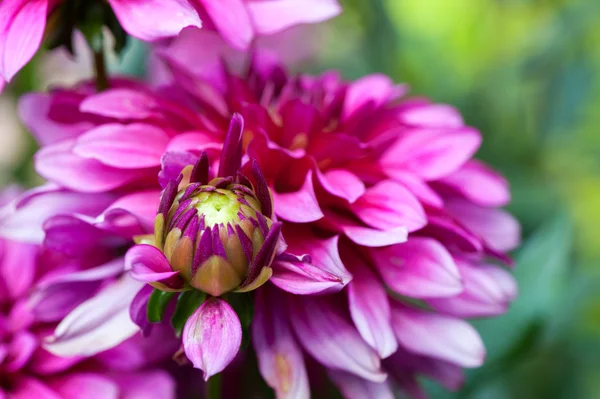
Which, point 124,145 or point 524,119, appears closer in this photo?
point 124,145

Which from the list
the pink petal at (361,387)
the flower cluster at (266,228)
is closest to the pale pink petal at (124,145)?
the flower cluster at (266,228)

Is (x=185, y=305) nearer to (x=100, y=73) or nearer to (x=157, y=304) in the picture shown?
(x=157, y=304)

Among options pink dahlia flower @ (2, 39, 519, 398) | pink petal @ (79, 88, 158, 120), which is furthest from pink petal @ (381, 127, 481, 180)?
pink petal @ (79, 88, 158, 120)

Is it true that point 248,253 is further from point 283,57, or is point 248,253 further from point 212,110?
point 283,57

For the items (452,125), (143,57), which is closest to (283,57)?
(143,57)

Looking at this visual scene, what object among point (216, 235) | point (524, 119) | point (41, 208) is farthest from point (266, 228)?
point (524, 119)

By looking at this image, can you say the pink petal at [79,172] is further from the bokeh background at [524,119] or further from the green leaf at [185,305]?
the bokeh background at [524,119]

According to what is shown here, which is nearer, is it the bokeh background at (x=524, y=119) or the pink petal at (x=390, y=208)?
the pink petal at (x=390, y=208)
